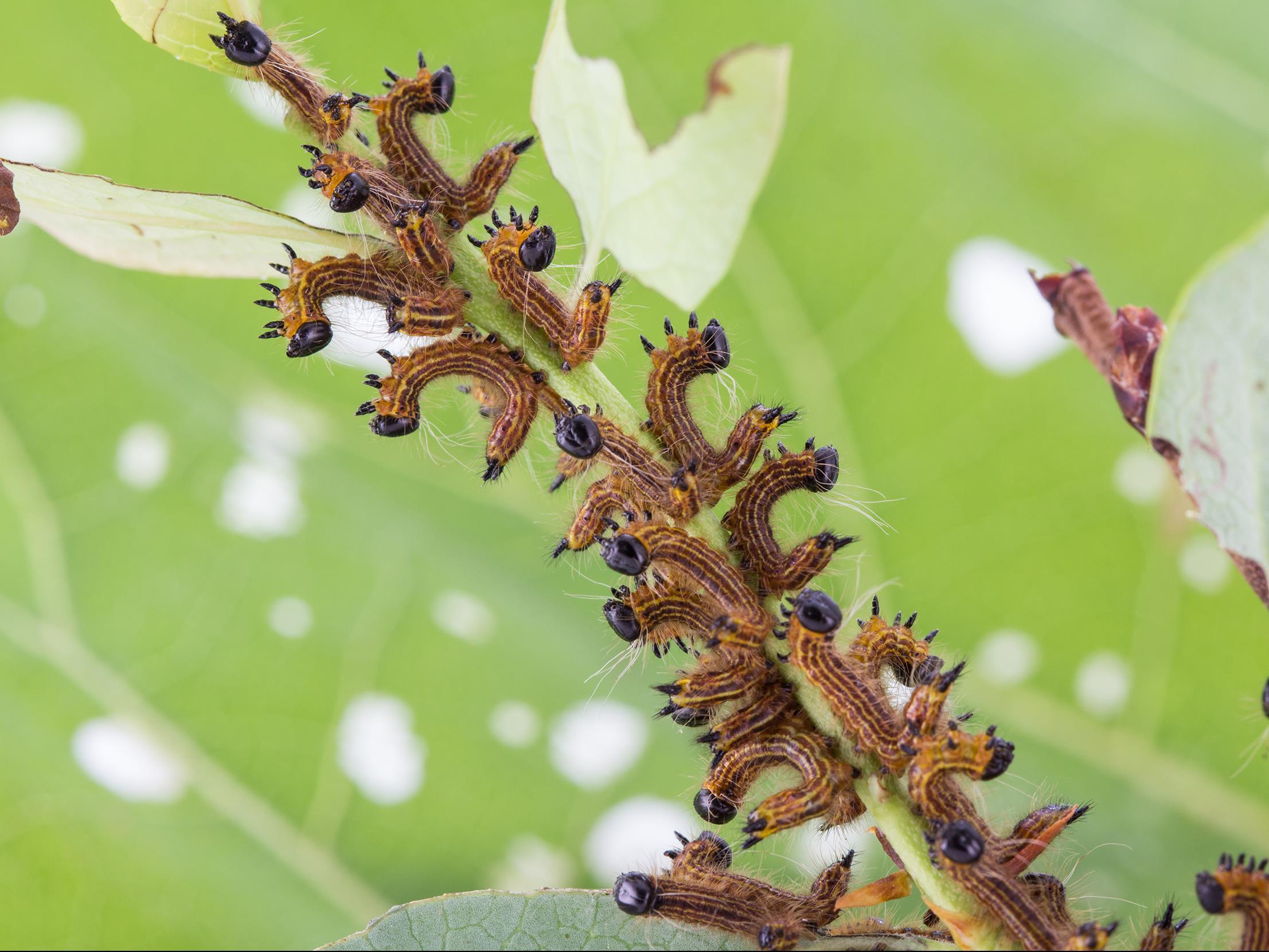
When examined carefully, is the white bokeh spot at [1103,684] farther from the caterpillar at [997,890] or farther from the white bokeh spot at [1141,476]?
the caterpillar at [997,890]

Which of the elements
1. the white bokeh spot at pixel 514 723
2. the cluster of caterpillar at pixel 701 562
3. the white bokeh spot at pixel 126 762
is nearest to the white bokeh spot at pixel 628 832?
the white bokeh spot at pixel 514 723

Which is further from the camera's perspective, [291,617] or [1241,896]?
[291,617]

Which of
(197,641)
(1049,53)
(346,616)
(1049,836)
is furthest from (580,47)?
(1049,836)

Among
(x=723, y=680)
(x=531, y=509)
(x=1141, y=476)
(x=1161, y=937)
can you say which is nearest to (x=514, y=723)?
(x=531, y=509)

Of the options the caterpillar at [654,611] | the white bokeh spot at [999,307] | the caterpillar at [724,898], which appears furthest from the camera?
the white bokeh spot at [999,307]

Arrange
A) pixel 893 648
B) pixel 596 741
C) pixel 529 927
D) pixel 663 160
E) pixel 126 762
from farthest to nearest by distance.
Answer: pixel 596 741, pixel 126 762, pixel 529 927, pixel 893 648, pixel 663 160

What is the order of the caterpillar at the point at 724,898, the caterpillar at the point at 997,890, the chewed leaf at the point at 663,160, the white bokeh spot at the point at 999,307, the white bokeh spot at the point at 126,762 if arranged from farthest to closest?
1. the white bokeh spot at the point at 999,307
2. the white bokeh spot at the point at 126,762
3. the caterpillar at the point at 724,898
4. the caterpillar at the point at 997,890
5. the chewed leaf at the point at 663,160

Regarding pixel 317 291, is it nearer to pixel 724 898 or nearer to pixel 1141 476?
pixel 724 898
